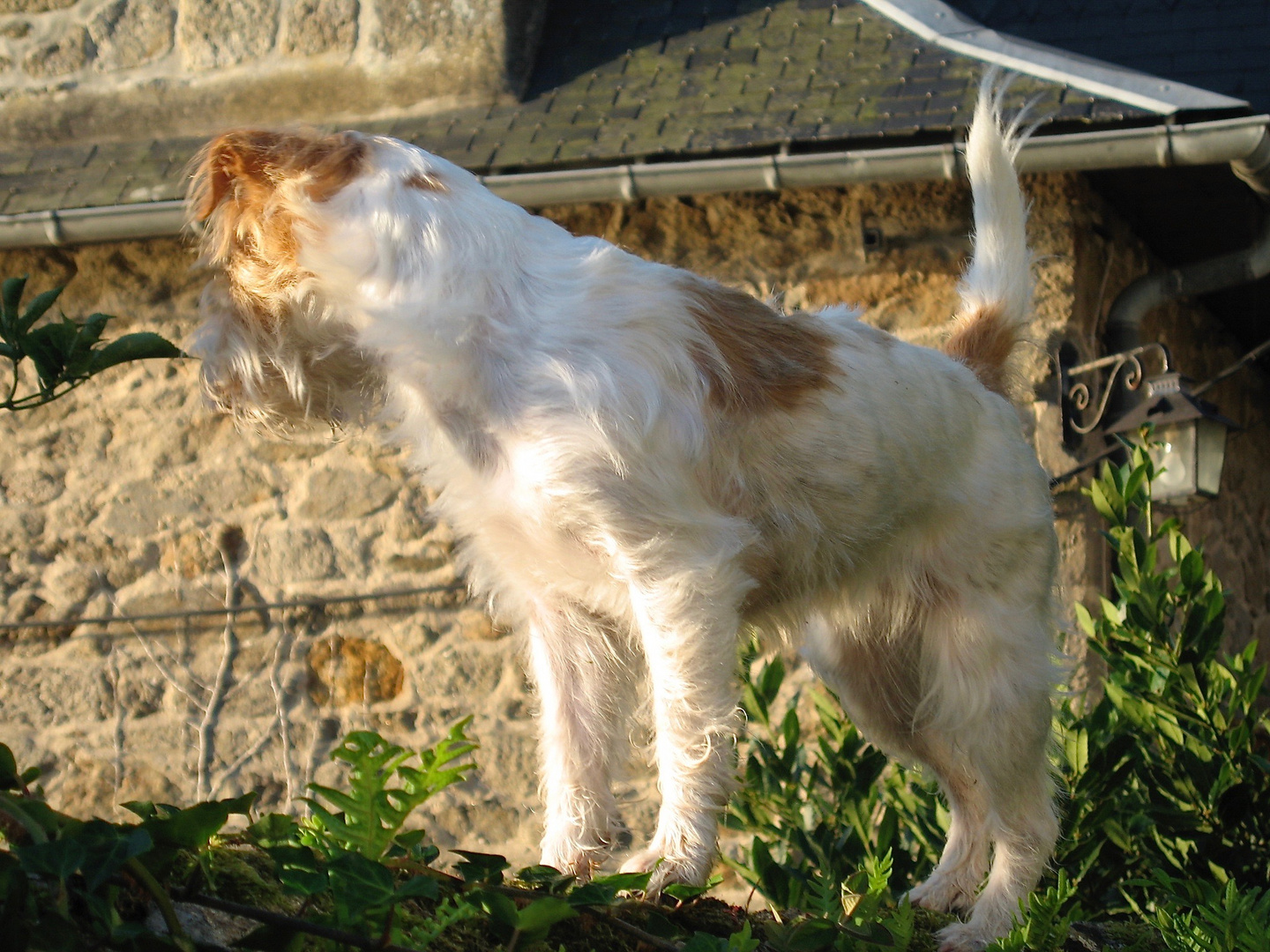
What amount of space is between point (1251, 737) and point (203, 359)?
2.77 meters

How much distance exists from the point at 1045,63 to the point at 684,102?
1350 millimetres

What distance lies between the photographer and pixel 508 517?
90.4 inches

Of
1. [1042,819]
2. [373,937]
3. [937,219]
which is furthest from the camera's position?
[937,219]

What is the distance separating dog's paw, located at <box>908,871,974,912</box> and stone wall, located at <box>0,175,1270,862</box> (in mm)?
2122

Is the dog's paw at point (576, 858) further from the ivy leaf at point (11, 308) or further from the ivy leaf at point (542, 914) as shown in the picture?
the ivy leaf at point (11, 308)

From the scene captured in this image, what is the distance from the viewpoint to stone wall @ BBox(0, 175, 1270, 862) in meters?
4.96

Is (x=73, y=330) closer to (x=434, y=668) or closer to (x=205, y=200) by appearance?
(x=205, y=200)

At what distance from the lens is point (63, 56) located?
5887 mm

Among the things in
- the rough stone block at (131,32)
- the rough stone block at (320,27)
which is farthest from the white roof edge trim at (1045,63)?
the rough stone block at (131,32)

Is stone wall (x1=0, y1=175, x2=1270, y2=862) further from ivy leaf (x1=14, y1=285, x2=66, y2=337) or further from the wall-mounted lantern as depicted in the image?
ivy leaf (x1=14, y1=285, x2=66, y2=337)

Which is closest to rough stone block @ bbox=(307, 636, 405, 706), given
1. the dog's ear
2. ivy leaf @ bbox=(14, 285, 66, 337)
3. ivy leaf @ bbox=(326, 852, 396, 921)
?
the dog's ear

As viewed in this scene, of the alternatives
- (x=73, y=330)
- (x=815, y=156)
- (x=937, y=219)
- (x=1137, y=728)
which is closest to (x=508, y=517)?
(x=73, y=330)

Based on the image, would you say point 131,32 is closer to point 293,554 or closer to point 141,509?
point 141,509

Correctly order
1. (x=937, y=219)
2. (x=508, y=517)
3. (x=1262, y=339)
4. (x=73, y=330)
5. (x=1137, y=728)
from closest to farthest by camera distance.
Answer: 1. (x=73, y=330)
2. (x=508, y=517)
3. (x=1137, y=728)
4. (x=937, y=219)
5. (x=1262, y=339)
